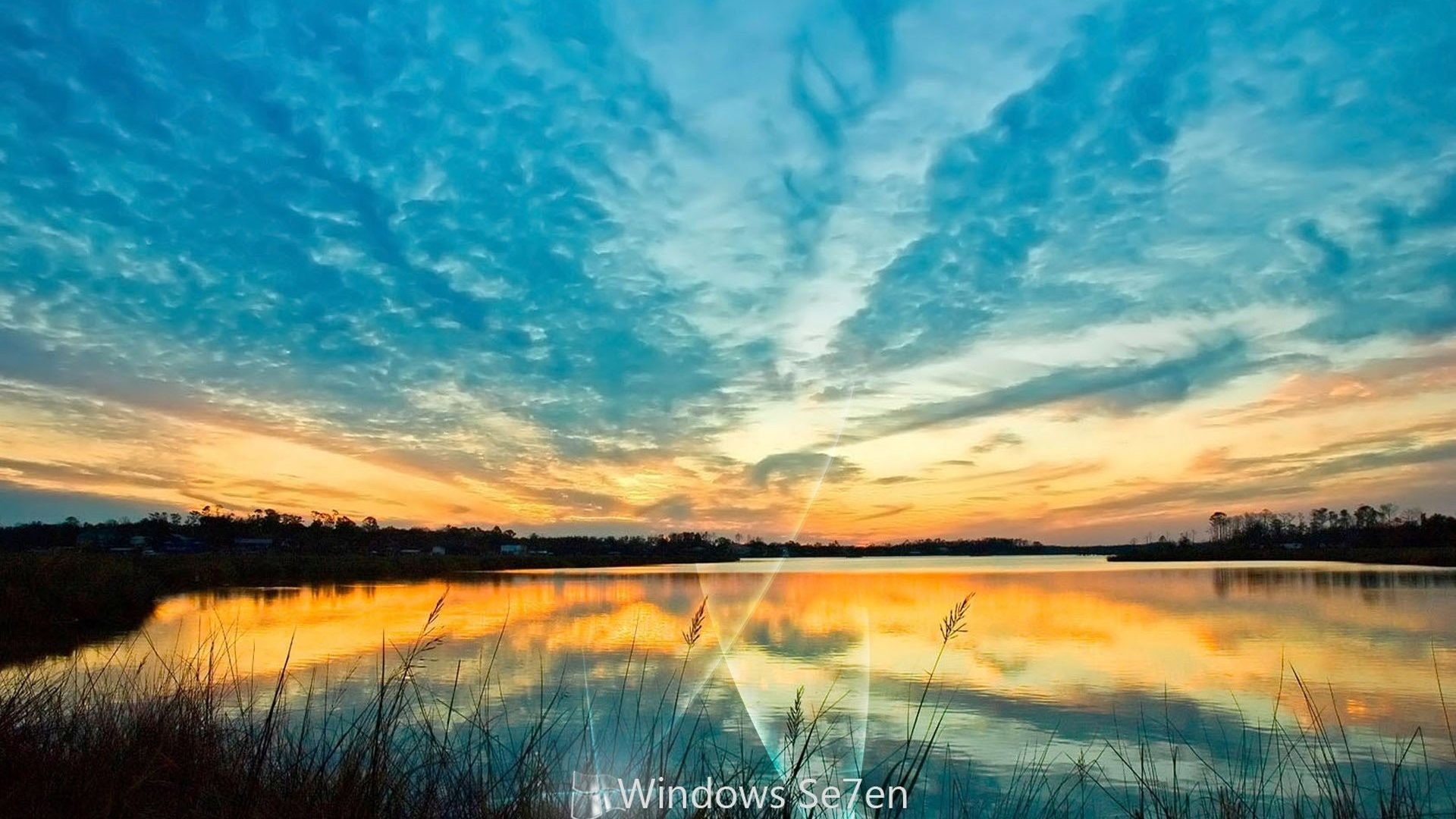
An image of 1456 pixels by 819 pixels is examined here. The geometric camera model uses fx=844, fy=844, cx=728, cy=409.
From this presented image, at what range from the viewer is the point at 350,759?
425cm

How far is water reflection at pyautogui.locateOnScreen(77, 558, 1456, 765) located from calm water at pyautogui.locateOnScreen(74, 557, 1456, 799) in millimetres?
71

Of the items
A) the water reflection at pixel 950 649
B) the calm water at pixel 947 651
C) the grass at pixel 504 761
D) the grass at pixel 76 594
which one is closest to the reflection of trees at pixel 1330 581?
the water reflection at pixel 950 649

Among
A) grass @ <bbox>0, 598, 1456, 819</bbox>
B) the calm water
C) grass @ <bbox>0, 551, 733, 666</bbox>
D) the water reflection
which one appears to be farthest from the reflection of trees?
grass @ <bbox>0, 551, 733, 666</bbox>

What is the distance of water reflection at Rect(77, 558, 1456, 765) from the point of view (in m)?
11.9

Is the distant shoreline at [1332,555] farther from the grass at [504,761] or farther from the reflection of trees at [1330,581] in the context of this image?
the grass at [504,761]

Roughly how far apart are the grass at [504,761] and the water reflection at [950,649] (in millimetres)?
700

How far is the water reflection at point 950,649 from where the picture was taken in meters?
11.9

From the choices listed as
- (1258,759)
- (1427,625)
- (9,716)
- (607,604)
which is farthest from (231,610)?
(1427,625)

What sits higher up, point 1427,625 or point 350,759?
point 350,759

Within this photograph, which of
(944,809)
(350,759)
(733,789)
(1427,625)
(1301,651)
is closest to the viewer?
(350,759)

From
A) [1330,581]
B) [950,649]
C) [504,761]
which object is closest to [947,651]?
[950,649]

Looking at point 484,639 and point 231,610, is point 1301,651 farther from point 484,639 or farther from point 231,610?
point 231,610

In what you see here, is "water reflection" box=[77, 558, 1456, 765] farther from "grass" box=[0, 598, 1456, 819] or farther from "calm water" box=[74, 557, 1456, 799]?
"grass" box=[0, 598, 1456, 819]

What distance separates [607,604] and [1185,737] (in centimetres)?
2287
